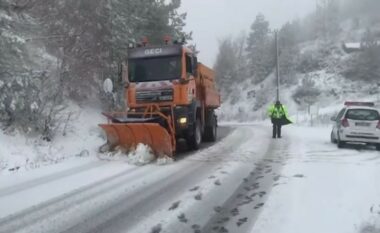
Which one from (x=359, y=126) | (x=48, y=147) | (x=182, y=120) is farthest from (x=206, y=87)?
(x=48, y=147)

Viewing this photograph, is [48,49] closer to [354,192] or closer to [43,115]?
[43,115]

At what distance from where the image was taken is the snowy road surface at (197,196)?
7301 mm

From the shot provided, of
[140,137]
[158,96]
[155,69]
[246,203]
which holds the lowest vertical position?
[246,203]

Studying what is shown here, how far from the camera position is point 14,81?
15047 millimetres

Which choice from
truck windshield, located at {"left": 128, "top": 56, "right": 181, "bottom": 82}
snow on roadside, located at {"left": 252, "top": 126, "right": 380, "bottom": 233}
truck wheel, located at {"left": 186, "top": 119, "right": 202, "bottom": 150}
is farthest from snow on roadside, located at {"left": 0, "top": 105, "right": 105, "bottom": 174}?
snow on roadside, located at {"left": 252, "top": 126, "right": 380, "bottom": 233}

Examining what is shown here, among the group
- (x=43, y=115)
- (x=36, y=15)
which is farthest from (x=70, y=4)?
(x=43, y=115)

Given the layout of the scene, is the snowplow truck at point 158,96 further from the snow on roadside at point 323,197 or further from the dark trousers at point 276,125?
the dark trousers at point 276,125

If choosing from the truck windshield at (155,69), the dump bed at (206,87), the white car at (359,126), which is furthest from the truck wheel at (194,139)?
the white car at (359,126)

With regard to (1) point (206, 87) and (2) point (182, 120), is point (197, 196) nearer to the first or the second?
(2) point (182, 120)

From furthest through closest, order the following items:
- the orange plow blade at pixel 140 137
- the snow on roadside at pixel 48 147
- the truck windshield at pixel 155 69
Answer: the truck windshield at pixel 155 69
the orange plow blade at pixel 140 137
the snow on roadside at pixel 48 147

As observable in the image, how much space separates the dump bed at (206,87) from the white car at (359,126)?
189 inches

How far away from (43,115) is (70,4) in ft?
18.5

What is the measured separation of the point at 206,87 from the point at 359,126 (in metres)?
5.57

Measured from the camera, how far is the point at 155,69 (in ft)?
52.2
